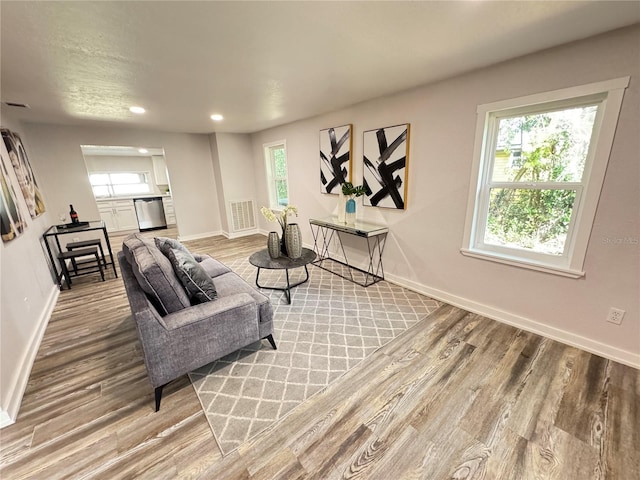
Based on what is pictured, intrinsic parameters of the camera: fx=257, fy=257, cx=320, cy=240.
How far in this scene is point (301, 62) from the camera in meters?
1.95

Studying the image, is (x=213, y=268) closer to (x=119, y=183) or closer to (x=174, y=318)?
(x=174, y=318)

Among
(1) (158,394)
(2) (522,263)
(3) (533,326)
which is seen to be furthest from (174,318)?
(3) (533,326)

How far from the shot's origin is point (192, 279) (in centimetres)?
182

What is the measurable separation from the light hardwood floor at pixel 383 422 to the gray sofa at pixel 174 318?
0.30 m

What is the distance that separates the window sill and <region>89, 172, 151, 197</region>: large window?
8.17 m

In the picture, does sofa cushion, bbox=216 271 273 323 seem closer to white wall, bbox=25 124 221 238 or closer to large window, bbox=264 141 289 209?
large window, bbox=264 141 289 209

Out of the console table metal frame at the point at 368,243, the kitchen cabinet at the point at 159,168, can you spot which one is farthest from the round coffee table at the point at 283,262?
the kitchen cabinet at the point at 159,168

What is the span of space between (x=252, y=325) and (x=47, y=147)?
461 centimetres

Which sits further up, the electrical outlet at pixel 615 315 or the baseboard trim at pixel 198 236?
the electrical outlet at pixel 615 315

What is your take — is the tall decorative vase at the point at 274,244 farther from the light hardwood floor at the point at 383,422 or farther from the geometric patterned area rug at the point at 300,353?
the light hardwood floor at the point at 383,422

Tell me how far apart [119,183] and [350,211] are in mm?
7015

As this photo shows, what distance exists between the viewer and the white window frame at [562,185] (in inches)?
66.9

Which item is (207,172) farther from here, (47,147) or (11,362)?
(11,362)

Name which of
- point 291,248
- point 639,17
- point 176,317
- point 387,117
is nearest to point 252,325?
point 176,317
